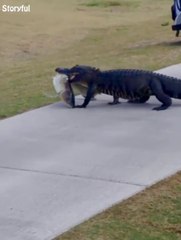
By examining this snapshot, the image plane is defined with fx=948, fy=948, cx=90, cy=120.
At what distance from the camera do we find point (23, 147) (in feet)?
28.1

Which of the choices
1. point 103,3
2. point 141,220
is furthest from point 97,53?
point 103,3

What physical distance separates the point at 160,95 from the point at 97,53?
28.1ft

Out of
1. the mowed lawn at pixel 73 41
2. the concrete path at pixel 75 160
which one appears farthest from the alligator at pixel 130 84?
the mowed lawn at pixel 73 41

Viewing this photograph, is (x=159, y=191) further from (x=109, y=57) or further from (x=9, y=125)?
(x=109, y=57)

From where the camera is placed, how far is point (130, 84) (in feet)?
33.1

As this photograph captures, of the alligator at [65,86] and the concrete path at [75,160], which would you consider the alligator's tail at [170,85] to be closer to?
the concrete path at [75,160]

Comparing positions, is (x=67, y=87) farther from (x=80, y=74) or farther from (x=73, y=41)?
(x=73, y=41)

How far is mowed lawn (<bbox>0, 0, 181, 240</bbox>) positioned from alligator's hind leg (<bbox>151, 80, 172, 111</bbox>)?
4.93 ft

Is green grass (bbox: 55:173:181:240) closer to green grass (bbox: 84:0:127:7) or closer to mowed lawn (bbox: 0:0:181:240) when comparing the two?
mowed lawn (bbox: 0:0:181:240)

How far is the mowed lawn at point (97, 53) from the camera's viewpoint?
641 cm

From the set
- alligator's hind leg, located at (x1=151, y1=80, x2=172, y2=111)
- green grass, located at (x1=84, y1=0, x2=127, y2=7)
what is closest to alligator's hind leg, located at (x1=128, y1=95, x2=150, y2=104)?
alligator's hind leg, located at (x1=151, y1=80, x2=172, y2=111)

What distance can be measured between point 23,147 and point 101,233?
8.17 feet

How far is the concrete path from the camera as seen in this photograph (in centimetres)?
665

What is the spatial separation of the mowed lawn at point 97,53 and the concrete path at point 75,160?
0.24m
